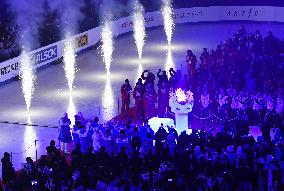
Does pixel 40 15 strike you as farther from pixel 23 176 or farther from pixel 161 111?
pixel 23 176

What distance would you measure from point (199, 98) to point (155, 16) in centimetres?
1888

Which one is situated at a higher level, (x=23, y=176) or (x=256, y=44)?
(x=256, y=44)

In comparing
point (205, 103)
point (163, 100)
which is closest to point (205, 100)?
point (205, 103)

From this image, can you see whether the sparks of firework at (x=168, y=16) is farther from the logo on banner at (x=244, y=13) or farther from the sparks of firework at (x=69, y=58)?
the sparks of firework at (x=69, y=58)

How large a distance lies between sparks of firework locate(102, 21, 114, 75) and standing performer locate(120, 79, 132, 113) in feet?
28.6

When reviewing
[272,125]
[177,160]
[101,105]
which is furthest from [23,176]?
[101,105]

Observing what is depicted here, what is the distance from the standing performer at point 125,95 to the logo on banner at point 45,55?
8240 millimetres

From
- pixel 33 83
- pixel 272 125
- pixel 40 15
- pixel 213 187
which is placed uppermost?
pixel 40 15

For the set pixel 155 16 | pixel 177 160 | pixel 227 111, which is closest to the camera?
pixel 177 160

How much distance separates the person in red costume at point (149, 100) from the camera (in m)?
23.3

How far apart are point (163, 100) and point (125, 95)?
1245 millimetres

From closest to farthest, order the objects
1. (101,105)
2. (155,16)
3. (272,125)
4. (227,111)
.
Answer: (272,125), (227,111), (101,105), (155,16)

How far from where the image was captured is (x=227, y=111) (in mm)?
21719

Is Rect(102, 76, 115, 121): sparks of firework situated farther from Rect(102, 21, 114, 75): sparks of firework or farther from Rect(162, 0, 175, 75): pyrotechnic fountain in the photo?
Rect(162, 0, 175, 75): pyrotechnic fountain
